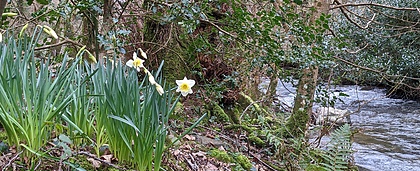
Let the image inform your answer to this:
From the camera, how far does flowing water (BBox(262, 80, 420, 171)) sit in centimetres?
439

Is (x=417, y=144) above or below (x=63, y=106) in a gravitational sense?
below

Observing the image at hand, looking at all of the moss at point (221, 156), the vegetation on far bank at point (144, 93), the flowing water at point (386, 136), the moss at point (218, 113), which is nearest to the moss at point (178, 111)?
the vegetation on far bank at point (144, 93)

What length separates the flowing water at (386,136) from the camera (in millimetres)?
4387

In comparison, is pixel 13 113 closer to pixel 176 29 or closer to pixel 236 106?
pixel 176 29

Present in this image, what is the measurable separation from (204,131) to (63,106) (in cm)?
189

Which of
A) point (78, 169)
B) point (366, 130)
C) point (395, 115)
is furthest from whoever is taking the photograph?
point (395, 115)

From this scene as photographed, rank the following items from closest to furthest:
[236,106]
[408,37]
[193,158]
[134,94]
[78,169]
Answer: [78,169] → [134,94] → [193,158] → [236,106] → [408,37]

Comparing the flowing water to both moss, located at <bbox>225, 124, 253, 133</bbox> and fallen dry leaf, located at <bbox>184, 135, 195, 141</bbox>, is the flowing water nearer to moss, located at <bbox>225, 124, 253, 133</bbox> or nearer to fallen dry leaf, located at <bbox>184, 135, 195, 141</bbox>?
moss, located at <bbox>225, 124, 253, 133</bbox>

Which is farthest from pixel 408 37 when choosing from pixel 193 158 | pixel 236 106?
pixel 193 158

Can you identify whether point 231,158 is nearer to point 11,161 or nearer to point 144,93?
point 144,93

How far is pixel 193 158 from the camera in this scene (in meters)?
2.21

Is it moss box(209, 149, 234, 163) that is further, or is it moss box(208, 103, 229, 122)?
moss box(208, 103, 229, 122)

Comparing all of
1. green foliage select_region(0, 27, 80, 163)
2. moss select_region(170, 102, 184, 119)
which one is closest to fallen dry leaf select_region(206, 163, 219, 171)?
moss select_region(170, 102, 184, 119)

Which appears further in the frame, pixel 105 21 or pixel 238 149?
pixel 238 149
